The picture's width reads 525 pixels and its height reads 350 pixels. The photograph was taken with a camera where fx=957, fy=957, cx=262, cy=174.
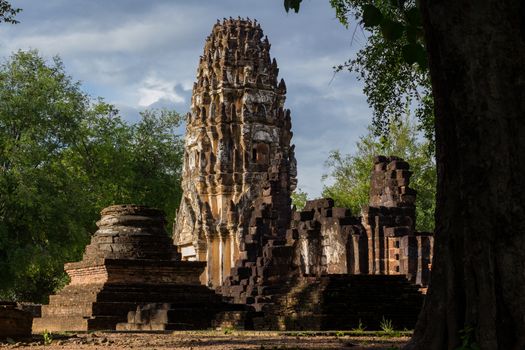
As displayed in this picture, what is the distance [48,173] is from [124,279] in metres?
13.3

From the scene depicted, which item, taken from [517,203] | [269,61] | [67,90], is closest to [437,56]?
[517,203]

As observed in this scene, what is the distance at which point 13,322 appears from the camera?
41.4 feet

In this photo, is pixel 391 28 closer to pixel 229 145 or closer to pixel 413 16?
pixel 413 16

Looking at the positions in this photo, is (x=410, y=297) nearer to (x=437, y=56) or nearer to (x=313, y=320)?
(x=313, y=320)

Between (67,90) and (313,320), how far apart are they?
74.8 ft

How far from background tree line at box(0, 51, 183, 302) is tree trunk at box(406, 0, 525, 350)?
24696mm

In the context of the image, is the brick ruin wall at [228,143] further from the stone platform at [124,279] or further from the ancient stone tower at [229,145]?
the stone platform at [124,279]

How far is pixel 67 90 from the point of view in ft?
124

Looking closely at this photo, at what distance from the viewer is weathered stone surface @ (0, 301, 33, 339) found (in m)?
12.5

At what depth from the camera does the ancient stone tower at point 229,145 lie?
40406 millimetres

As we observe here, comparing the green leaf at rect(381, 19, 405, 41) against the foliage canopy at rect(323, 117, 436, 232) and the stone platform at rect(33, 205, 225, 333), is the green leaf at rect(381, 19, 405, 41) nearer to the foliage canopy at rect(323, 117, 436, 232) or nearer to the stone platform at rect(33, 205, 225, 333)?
the stone platform at rect(33, 205, 225, 333)

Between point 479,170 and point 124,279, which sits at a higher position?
point 124,279

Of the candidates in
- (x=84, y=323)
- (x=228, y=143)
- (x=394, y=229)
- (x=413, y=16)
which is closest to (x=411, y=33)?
(x=413, y=16)

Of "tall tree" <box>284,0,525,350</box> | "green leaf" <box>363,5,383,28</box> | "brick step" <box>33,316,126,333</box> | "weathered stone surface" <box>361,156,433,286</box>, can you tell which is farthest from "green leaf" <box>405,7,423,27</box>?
"weathered stone surface" <box>361,156,433,286</box>
